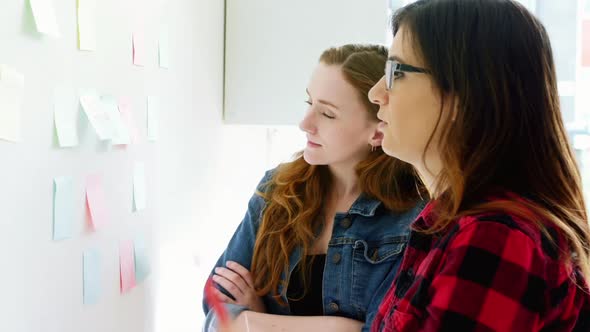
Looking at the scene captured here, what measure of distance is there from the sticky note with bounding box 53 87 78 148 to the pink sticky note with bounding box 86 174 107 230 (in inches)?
3.6

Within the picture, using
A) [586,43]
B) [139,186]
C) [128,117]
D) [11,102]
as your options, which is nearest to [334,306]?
[139,186]

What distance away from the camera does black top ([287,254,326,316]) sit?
1.44 m

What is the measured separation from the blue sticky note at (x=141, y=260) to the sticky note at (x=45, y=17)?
518 millimetres

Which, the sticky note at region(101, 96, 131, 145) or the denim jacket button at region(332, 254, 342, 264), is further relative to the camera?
the denim jacket button at region(332, 254, 342, 264)

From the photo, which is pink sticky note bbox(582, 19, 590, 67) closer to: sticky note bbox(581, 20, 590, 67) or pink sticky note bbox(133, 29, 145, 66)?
sticky note bbox(581, 20, 590, 67)

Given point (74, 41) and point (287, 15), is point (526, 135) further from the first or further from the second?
point (287, 15)

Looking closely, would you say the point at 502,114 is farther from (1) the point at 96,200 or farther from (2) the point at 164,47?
(2) the point at 164,47

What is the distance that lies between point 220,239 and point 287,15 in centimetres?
76

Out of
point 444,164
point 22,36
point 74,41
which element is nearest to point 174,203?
point 74,41

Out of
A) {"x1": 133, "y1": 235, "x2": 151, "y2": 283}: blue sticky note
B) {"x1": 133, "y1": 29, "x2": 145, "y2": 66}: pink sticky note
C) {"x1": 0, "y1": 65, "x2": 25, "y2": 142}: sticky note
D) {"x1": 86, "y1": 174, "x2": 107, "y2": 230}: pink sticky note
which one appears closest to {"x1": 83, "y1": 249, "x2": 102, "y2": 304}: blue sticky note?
{"x1": 86, "y1": 174, "x2": 107, "y2": 230}: pink sticky note

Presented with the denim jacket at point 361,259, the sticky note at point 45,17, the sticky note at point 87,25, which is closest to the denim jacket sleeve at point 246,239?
the denim jacket at point 361,259

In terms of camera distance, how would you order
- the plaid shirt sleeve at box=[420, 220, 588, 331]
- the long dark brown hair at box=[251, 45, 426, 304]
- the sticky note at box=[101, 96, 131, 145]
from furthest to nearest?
the long dark brown hair at box=[251, 45, 426, 304]
the sticky note at box=[101, 96, 131, 145]
the plaid shirt sleeve at box=[420, 220, 588, 331]

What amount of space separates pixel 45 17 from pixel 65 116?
16cm

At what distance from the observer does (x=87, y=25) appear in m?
1.05
